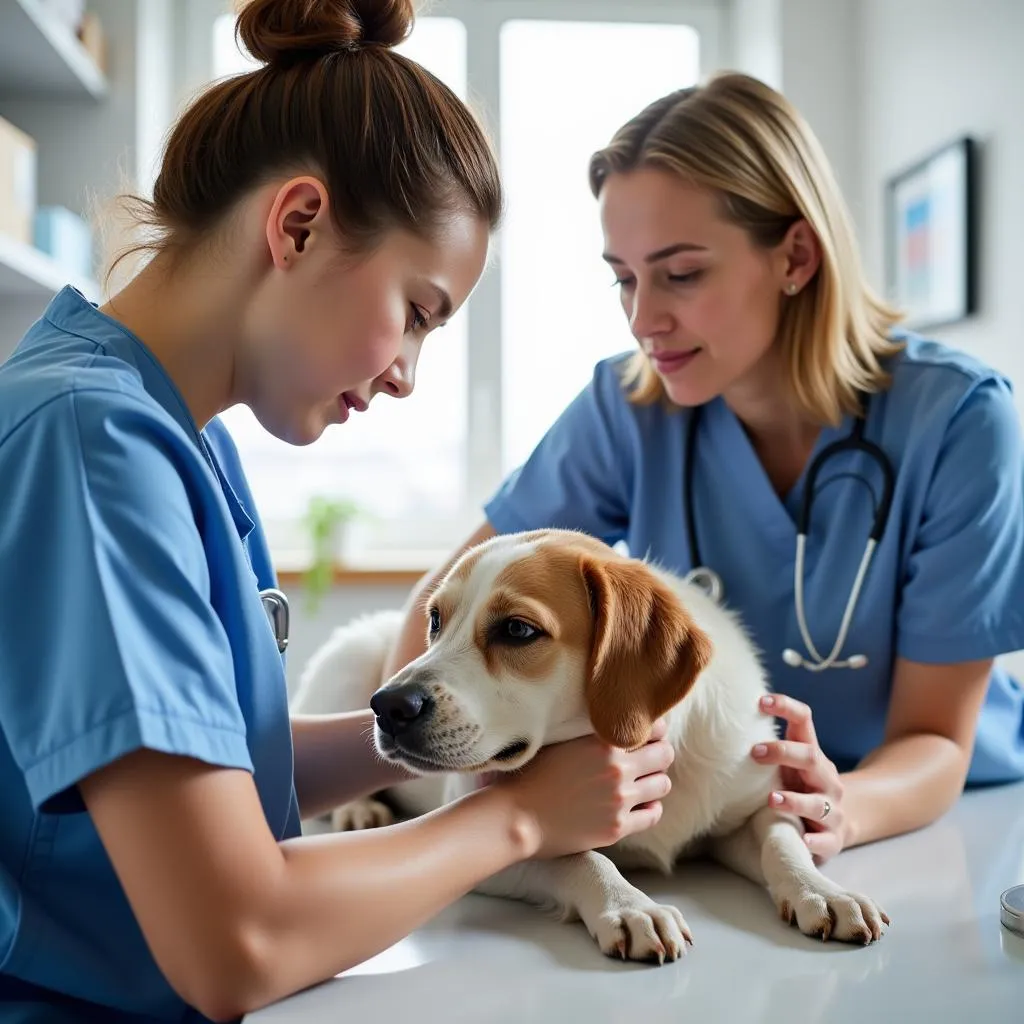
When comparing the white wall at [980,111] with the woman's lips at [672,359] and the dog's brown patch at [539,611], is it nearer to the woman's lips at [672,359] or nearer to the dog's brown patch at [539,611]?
the woman's lips at [672,359]

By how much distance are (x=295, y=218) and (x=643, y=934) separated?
0.65 meters

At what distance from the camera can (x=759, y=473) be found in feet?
4.92

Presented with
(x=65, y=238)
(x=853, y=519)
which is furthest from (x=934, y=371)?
(x=65, y=238)

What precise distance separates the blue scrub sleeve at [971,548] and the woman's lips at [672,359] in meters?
0.36

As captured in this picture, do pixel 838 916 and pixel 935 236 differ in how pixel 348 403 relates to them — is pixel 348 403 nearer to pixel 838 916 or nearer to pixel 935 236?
pixel 838 916

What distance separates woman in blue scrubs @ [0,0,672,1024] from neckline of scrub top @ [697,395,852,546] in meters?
0.57

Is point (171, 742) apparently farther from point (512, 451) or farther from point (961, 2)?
point (512, 451)

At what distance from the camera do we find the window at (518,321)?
374 centimetres

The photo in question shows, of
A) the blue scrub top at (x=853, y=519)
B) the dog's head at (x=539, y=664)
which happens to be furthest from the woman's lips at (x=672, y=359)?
the dog's head at (x=539, y=664)

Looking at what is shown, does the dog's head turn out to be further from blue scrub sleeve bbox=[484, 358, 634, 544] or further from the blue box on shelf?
the blue box on shelf

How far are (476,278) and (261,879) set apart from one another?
0.59 meters

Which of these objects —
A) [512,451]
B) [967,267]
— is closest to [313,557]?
[512,451]

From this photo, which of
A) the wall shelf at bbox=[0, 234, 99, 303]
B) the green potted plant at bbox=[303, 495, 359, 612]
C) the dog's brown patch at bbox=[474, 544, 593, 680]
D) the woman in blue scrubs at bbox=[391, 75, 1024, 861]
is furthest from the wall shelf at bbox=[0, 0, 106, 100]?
the dog's brown patch at bbox=[474, 544, 593, 680]

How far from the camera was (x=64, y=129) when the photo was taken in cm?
322
